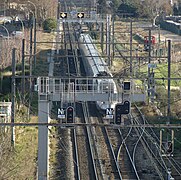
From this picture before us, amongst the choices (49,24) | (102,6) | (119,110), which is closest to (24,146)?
(119,110)

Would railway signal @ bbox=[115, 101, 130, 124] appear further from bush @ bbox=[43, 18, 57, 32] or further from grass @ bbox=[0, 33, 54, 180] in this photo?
bush @ bbox=[43, 18, 57, 32]

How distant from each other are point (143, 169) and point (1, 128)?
3026 millimetres

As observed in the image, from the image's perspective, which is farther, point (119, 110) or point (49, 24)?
point (49, 24)

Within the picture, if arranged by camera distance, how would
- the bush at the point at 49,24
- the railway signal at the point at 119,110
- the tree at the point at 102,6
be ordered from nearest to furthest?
1. the railway signal at the point at 119,110
2. the bush at the point at 49,24
3. the tree at the point at 102,6

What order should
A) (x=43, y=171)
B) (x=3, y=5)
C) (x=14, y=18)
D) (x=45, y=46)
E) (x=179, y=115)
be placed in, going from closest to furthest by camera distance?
1. (x=43, y=171)
2. (x=179, y=115)
3. (x=45, y=46)
4. (x=14, y=18)
5. (x=3, y=5)

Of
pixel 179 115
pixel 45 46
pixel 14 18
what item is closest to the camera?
pixel 179 115

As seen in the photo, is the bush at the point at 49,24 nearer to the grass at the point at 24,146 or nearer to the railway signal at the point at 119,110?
the grass at the point at 24,146

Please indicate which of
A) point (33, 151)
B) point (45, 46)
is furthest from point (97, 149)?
point (45, 46)

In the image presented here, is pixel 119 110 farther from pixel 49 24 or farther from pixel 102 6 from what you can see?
pixel 102 6

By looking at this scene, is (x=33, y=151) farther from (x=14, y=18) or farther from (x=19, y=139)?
(x=14, y=18)

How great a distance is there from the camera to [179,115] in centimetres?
1516

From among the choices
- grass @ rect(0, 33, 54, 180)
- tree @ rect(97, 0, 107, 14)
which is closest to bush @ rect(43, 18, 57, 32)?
tree @ rect(97, 0, 107, 14)

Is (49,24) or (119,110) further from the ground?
(49,24)

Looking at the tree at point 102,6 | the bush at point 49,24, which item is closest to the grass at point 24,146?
the bush at point 49,24
